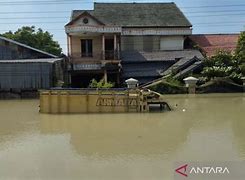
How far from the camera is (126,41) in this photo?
3384cm

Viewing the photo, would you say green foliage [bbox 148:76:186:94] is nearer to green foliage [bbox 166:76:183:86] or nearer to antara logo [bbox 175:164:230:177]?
green foliage [bbox 166:76:183:86]

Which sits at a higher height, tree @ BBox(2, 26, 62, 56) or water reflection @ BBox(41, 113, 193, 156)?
tree @ BBox(2, 26, 62, 56)

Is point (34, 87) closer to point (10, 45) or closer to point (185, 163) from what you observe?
point (10, 45)

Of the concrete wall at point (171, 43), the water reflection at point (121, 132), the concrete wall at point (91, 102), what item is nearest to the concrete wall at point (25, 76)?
the concrete wall at point (91, 102)

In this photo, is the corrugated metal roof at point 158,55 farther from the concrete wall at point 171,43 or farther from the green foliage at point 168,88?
the green foliage at point 168,88

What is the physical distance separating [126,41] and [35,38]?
14.4 meters

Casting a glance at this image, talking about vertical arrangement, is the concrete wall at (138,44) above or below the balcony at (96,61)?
above

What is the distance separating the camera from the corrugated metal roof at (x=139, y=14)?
34.1 m

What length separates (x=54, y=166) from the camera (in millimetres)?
8938

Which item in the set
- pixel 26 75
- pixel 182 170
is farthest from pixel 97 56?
pixel 182 170

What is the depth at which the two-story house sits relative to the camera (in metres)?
30.6

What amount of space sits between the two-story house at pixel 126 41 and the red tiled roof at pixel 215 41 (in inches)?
97.1

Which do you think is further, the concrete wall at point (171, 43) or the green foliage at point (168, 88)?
the concrete wall at point (171, 43)

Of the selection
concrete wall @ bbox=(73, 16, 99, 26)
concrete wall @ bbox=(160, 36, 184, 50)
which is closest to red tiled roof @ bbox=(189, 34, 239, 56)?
concrete wall @ bbox=(160, 36, 184, 50)
